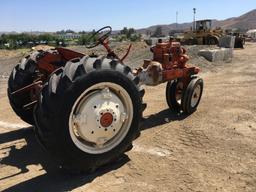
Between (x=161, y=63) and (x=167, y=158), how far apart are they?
2.54 meters

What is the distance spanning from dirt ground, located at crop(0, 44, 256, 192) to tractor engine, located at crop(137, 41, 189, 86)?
0.83 metres

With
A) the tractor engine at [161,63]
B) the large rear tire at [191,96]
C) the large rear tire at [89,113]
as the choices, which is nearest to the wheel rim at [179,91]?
the large rear tire at [191,96]

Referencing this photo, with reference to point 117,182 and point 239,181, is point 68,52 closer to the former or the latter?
point 117,182

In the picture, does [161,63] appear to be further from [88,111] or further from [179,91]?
[88,111]

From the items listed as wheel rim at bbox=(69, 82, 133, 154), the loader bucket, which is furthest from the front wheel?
the loader bucket

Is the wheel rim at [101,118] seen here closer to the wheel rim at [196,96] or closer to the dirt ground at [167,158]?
the dirt ground at [167,158]

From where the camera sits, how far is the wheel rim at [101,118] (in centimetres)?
479

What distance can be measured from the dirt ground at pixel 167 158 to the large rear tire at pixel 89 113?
0.94ft

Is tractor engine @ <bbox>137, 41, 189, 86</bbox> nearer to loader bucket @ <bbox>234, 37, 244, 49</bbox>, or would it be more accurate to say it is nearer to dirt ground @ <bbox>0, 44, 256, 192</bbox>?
dirt ground @ <bbox>0, 44, 256, 192</bbox>

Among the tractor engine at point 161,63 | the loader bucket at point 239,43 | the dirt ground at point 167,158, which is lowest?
the dirt ground at point 167,158

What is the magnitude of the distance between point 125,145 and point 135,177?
48 cm

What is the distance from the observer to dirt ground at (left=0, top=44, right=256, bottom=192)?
468cm

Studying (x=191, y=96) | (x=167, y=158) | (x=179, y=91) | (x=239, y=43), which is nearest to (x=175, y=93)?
(x=179, y=91)

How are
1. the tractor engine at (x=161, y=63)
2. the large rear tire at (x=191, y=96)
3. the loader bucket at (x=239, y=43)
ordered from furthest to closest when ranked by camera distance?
the loader bucket at (x=239, y=43)
the large rear tire at (x=191, y=96)
the tractor engine at (x=161, y=63)
